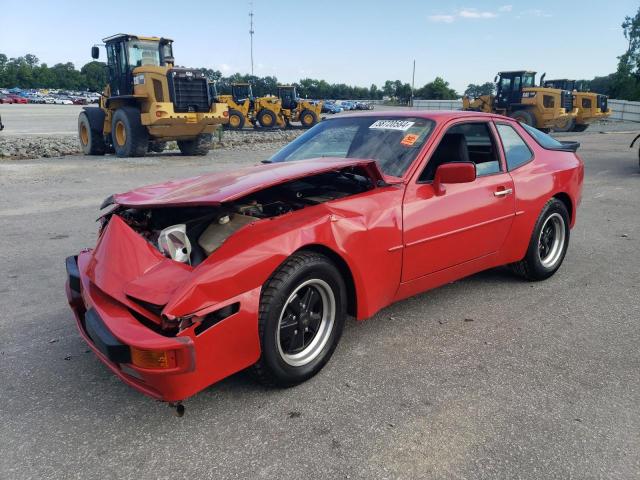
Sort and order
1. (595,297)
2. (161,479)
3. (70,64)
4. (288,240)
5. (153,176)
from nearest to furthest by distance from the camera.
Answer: (161,479) → (288,240) → (595,297) → (153,176) → (70,64)

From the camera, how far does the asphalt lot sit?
2145mm

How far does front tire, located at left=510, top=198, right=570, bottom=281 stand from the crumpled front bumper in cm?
277

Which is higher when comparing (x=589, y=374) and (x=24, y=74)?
(x=24, y=74)

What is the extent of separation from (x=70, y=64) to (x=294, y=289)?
460ft

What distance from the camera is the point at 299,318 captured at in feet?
8.85

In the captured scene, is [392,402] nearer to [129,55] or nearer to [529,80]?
[129,55]

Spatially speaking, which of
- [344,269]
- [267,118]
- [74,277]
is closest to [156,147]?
[267,118]

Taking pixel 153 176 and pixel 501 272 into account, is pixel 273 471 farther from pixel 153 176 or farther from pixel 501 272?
pixel 153 176

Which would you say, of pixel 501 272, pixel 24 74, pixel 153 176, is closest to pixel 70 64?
pixel 24 74

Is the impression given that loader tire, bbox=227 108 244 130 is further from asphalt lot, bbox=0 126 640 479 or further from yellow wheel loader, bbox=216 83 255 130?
asphalt lot, bbox=0 126 640 479

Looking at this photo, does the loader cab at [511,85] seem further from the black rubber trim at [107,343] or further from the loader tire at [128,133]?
the black rubber trim at [107,343]

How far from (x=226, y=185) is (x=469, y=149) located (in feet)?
6.83

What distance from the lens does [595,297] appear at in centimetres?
404

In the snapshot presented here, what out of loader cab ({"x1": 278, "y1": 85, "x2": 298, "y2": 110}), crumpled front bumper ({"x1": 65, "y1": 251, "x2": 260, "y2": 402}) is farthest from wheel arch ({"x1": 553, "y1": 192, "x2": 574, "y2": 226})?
loader cab ({"x1": 278, "y1": 85, "x2": 298, "y2": 110})
